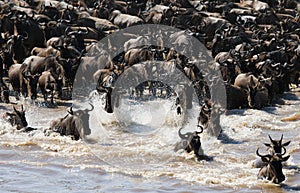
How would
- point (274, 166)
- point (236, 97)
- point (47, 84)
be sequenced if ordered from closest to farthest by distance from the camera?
point (274, 166) < point (47, 84) < point (236, 97)

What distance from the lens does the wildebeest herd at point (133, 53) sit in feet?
66.8

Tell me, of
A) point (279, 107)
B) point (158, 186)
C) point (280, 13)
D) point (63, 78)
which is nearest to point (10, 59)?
point (63, 78)

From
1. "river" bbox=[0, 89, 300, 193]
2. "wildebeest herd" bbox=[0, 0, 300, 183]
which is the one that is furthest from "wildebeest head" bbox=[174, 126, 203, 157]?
"river" bbox=[0, 89, 300, 193]

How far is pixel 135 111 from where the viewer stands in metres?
20.1

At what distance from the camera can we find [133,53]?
955 inches

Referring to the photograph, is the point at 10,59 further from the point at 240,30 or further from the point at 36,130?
the point at 240,30

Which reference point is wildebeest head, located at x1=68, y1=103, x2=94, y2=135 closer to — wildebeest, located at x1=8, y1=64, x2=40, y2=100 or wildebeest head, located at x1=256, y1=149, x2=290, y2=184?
wildebeest, located at x1=8, y1=64, x2=40, y2=100

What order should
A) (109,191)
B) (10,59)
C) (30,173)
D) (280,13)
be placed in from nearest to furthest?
(109,191)
(30,173)
(10,59)
(280,13)

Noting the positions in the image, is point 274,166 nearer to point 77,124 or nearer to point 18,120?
point 77,124

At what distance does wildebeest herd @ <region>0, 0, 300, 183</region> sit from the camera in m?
20.4

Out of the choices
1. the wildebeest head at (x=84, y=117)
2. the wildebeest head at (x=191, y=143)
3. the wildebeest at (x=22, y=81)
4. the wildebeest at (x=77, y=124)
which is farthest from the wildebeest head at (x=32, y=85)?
the wildebeest head at (x=191, y=143)

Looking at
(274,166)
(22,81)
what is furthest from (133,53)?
(274,166)

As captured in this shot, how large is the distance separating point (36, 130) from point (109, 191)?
→ 4.57 metres

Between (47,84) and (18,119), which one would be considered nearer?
(18,119)
